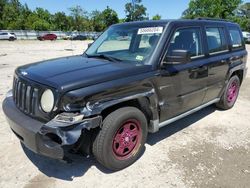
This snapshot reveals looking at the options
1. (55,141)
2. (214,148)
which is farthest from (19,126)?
(214,148)

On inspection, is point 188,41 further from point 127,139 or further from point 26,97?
point 26,97

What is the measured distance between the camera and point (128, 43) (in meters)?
4.36

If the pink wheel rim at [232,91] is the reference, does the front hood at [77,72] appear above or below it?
above

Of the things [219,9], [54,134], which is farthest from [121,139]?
[219,9]

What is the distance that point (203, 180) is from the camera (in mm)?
3389

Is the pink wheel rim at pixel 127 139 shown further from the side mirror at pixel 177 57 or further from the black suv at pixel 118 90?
the side mirror at pixel 177 57

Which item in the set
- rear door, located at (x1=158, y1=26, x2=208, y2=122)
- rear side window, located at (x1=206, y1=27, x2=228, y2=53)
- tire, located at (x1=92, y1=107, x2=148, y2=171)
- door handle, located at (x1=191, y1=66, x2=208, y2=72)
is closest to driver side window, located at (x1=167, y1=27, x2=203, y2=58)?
rear door, located at (x1=158, y1=26, x2=208, y2=122)

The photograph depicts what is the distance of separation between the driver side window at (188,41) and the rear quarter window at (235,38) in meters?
1.45

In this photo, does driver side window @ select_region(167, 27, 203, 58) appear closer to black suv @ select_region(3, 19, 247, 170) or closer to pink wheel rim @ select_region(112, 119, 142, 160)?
black suv @ select_region(3, 19, 247, 170)

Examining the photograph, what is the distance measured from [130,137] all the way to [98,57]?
1.40 meters

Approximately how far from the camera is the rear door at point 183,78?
3.90m

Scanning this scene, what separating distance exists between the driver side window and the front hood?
0.72m

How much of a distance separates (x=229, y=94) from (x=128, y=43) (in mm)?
2946

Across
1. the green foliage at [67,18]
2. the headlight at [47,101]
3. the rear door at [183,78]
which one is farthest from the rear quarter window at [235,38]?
the green foliage at [67,18]
